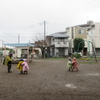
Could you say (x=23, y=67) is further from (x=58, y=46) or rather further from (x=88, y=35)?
Result: (x=88, y=35)

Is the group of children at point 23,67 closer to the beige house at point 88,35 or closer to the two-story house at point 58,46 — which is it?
the beige house at point 88,35

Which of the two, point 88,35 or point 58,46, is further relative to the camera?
point 88,35

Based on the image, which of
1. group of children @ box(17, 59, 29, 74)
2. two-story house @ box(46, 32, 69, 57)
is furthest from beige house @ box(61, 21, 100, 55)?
group of children @ box(17, 59, 29, 74)

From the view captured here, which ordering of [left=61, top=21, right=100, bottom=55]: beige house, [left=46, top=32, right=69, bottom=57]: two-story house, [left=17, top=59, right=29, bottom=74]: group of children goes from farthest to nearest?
1. [left=46, top=32, right=69, bottom=57]: two-story house
2. [left=61, top=21, right=100, bottom=55]: beige house
3. [left=17, top=59, right=29, bottom=74]: group of children

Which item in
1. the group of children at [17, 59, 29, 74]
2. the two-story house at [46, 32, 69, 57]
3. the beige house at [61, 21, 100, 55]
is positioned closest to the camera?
the group of children at [17, 59, 29, 74]

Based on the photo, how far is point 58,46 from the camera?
37.5 meters

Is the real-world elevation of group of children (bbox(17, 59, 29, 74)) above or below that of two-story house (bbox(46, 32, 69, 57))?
below

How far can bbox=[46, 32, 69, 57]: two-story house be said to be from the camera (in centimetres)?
3725

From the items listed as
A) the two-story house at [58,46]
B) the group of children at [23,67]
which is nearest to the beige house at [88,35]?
the two-story house at [58,46]

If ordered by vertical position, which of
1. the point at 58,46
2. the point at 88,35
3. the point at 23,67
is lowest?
the point at 23,67

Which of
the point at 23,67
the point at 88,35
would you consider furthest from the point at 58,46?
the point at 23,67

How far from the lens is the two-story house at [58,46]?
37250mm

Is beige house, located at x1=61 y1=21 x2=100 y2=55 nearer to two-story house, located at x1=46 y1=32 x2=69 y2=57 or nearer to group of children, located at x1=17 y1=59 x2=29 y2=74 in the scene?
two-story house, located at x1=46 y1=32 x2=69 y2=57

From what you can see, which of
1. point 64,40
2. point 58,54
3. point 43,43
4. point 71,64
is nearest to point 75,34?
point 64,40
